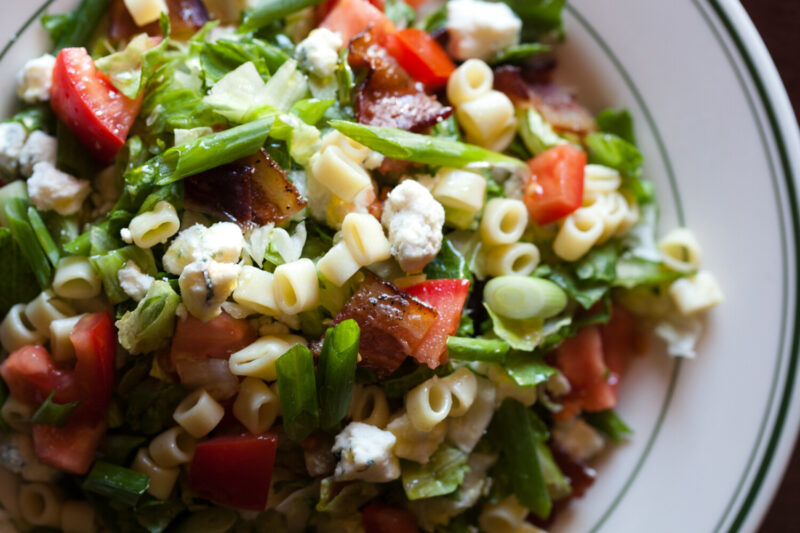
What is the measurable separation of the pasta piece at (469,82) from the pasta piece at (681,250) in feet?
2.49

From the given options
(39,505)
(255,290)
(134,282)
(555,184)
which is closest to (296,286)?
(255,290)

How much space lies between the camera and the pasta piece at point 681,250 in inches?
89.0

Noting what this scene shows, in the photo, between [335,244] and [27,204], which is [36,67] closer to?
[27,204]

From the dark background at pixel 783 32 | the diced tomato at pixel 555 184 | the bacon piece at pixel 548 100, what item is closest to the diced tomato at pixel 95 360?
the diced tomato at pixel 555 184

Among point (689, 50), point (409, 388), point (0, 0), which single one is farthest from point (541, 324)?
point (0, 0)

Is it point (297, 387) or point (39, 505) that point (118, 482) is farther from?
point (297, 387)

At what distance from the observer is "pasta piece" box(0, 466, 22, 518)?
6.88 feet

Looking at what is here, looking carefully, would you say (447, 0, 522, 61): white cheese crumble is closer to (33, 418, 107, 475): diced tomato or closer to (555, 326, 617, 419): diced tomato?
(555, 326, 617, 419): diced tomato

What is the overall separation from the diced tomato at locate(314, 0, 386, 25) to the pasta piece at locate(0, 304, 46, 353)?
1.24 m

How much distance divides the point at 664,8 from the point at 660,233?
716 millimetres

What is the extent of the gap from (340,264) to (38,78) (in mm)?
1047

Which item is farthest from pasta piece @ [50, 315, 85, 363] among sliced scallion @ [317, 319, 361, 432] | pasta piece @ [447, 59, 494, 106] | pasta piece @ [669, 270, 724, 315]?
pasta piece @ [669, 270, 724, 315]

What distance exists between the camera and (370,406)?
200cm

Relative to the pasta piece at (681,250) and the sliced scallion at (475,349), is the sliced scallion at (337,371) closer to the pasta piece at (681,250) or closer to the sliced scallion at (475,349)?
the sliced scallion at (475,349)
